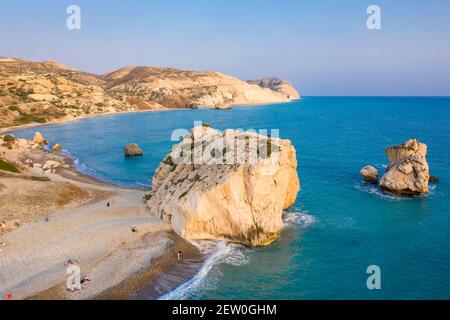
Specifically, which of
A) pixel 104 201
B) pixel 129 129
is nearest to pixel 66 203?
pixel 104 201

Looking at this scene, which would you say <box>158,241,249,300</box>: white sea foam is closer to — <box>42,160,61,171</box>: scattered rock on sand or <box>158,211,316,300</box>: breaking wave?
<box>158,211,316,300</box>: breaking wave

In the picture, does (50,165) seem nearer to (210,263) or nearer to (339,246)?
(210,263)

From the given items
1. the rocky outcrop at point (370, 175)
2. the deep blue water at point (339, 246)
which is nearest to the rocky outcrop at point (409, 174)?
the deep blue water at point (339, 246)

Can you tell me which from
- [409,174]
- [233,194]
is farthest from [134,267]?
[409,174]

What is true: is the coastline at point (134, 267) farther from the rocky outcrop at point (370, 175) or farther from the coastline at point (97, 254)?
the rocky outcrop at point (370, 175)

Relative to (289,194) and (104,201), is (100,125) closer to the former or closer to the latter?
(104,201)
